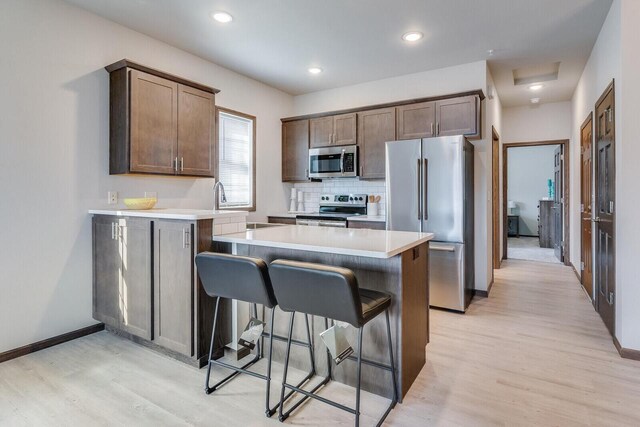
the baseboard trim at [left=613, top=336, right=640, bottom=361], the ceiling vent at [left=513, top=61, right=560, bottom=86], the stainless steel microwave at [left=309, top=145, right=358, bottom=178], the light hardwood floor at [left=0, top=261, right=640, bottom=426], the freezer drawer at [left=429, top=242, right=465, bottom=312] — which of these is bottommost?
the light hardwood floor at [left=0, top=261, right=640, bottom=426]

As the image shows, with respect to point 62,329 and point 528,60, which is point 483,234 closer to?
point 528,60

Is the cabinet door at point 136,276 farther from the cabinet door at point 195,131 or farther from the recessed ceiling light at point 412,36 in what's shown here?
the recessed ceiling light at point 412,36

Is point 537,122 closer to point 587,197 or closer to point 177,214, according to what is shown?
point 587,197

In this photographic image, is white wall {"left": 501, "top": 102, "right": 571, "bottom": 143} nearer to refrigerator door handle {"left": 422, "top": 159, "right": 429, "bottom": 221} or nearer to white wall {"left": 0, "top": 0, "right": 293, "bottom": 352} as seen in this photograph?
refrigerator door handle {"left": 422, "top": 159, "right": 429, "bottom": 221}

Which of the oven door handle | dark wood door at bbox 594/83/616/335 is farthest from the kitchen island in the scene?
the oven door handle

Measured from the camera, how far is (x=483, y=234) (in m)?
4.17

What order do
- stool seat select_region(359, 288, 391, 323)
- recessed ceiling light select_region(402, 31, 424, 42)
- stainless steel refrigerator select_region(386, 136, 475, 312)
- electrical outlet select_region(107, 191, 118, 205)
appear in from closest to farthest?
stool seat select_region(359, 288, 391, 323), electrical outlet select_region(107, 191, 118, 205), recessed ceiling light select_region(402, 31, 424, 42), stainless steel refrigerator select_region(386, 136, 475, 312)

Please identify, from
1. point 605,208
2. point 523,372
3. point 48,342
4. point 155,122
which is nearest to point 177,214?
point 155,122

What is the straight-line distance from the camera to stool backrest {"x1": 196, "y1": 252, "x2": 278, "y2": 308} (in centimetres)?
193

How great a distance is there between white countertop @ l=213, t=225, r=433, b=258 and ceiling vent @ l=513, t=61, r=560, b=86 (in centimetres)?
349

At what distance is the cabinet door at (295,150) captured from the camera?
5031 mm

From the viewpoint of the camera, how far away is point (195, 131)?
11.5ft

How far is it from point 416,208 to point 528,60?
7.27 feet

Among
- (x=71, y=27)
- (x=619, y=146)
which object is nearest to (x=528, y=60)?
(x=619, y=146)
